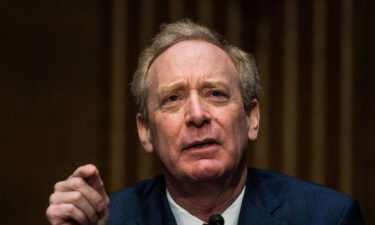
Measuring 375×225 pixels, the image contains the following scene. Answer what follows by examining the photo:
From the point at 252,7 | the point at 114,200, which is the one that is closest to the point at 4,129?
the point at 114,200

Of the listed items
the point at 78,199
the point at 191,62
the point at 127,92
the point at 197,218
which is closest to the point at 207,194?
the point at 197,218

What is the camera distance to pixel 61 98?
3129 millimetres

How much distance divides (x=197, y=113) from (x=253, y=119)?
0.34 metres

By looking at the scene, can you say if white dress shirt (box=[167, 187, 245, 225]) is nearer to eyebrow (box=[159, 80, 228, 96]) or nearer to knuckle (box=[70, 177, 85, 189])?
eyebrow (box=[159, 80, 228, 96])

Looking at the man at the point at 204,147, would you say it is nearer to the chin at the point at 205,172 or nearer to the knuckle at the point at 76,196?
the chin at the point at 205,172

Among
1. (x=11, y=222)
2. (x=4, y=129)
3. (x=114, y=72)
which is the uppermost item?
(x=114, y=72)

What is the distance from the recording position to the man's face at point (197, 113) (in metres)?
1.95

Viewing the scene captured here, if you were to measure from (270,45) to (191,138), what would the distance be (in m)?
1.33

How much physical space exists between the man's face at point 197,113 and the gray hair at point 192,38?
37 mm

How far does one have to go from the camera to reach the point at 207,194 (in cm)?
206

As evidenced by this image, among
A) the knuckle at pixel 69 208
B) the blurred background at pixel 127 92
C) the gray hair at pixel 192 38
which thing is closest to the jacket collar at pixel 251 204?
the gray hair at pixel 192 38

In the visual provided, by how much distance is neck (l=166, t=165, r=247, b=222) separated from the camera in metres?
2.05

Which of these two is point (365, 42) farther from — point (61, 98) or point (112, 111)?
point (61, 98)

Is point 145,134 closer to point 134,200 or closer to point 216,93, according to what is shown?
point 134,200
